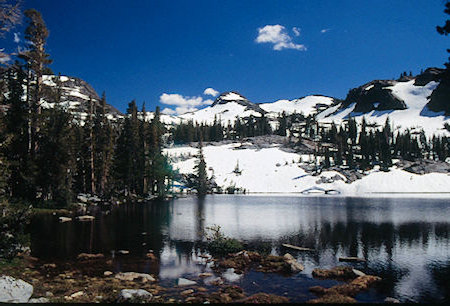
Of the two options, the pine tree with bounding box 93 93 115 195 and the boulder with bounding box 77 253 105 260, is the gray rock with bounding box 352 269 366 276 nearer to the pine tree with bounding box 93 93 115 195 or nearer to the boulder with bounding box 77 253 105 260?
the boulder with bounding box 77 253 105 260

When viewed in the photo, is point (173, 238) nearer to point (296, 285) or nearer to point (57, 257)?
point (57, 257)

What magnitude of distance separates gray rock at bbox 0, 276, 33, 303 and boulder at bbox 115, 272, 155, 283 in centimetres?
422

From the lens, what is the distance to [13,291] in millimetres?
11367

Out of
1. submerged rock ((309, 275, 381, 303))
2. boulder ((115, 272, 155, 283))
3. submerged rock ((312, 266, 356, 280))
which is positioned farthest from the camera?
submerged rock ((312, 266, 356, 280))

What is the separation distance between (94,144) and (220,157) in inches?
3234

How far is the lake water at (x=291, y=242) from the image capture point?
51.0ft

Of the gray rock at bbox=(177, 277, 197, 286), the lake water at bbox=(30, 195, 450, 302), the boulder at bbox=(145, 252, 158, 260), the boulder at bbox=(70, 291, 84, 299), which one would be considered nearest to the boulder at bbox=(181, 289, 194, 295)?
the gray rock at bbox=(177, 277, 197, 286)

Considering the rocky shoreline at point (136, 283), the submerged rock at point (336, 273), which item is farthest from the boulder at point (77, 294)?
the submerged rock at point (336, 273)

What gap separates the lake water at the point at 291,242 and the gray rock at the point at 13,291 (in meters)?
5.87

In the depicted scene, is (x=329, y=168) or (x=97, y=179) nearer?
(x=97, y=179)

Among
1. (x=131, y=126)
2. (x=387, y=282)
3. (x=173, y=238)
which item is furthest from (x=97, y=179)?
(x=387, y=282)

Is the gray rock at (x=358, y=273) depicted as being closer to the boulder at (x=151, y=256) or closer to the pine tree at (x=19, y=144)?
the boulder at (x=151, y=256)

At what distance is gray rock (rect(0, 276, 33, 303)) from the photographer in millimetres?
10844

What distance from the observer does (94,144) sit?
5828cm
